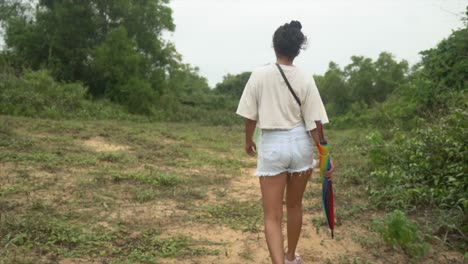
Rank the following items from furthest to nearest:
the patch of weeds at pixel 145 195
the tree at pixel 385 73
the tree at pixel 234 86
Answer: the tree at pixel 234 86 → the tree at pixel 385 73 → the patch of weeds at pixel 145 195

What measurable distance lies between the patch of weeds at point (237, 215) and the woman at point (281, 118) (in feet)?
4.25

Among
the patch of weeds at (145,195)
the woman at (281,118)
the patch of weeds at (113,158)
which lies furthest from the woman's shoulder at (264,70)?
the patch of weeds at (113,158)

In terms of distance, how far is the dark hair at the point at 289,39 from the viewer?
2.46m

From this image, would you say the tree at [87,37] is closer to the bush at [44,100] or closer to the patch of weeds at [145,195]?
the bush at [44,100]

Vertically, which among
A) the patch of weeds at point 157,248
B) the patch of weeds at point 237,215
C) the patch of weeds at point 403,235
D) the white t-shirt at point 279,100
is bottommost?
the patch of weeds at point 157,248

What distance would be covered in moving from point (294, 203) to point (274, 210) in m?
0.19

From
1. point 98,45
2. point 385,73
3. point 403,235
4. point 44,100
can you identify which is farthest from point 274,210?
point 385,73

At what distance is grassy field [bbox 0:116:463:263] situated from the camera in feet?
10.5

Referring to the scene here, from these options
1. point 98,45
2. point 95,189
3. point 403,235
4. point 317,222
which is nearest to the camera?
point 403,235

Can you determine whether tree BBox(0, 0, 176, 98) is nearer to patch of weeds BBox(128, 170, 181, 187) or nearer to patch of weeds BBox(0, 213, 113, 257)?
patch of weeds BBox(128, 170, 181, 187)

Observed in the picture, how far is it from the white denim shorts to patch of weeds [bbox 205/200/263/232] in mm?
1407

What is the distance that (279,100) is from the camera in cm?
246

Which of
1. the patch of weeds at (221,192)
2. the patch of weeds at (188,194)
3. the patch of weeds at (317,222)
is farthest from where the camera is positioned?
the patch of weeds at (221,192)

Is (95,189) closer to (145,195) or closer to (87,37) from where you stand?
(145,195)
